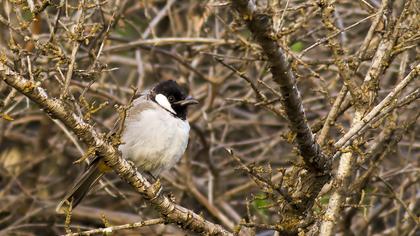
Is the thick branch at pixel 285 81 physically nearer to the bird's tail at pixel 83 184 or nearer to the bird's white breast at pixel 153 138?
the bird's white breast at pixel 153 138

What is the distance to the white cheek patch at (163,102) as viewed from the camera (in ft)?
15.4

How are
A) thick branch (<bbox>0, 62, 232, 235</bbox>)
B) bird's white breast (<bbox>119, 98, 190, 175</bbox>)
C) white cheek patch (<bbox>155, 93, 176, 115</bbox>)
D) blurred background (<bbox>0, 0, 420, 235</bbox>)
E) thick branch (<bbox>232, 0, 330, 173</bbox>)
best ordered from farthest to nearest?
blurred background (<bbox>0, 0, 420, 235</bbox>) < white cheek patch (<bbox>155, 93, 176, 115</bbox>) < bird's white breast (<bbox>119, 98, 190, 175</bbox>) < thick branch (<bbox>0, 62, 232, 235</bbox>) < thick branch (<bbox>232, 0, 330, 173</bbox>)

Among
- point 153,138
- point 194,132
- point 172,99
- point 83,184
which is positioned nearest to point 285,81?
point 153,138

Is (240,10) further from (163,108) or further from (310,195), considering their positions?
(163,108)

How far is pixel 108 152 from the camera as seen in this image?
122 inches

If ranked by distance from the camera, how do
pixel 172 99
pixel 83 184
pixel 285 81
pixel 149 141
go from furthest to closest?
pixel 172 99 → pixel 83 184 → pixel 149 141 → pixel 285 81

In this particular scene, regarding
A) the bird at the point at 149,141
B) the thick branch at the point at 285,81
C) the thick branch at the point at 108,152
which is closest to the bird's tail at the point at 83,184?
the bird at the point at 149,141

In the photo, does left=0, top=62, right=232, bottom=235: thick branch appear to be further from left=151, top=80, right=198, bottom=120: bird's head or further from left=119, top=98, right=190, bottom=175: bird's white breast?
left=151, top=80, right=198, bottom=120: bird's head

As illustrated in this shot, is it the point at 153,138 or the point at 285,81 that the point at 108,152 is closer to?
the point at 285,81

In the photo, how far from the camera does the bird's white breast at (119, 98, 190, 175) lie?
445cm

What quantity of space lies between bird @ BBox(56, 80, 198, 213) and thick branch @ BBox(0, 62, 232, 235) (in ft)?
3.02

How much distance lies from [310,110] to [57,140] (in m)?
2.02

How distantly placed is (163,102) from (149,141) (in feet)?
1.36

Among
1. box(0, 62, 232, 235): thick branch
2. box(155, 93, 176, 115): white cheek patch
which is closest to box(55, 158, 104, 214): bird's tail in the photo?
box(155, 93, 176, 115): white cheek patch
